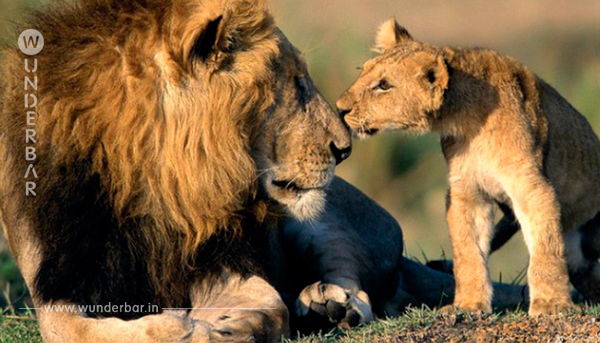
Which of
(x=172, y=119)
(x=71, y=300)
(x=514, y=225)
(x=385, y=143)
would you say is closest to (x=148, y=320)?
(x=71, y=300)

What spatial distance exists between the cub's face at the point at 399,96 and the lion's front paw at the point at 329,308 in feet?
2.46

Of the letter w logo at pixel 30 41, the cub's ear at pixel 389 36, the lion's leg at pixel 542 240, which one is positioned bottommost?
the lion's leg at pixel 542 240

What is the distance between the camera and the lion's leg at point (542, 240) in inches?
207

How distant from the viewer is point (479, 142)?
557cm

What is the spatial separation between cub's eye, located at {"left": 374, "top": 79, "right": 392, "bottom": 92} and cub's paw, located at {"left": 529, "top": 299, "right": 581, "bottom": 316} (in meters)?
1.07

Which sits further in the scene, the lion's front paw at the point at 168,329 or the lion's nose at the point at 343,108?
the lion's nose at the point at 343,108

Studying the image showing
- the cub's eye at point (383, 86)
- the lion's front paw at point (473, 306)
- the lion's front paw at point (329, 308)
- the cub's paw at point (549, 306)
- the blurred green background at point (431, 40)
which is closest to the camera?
the lion's front paw at point (329, 308)

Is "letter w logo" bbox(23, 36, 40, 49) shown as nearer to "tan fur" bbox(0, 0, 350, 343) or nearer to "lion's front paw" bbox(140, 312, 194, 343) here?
"tan fur" bbox(0, 0, 350, 343)

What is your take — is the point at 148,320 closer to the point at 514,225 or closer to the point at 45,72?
the point at 45,72

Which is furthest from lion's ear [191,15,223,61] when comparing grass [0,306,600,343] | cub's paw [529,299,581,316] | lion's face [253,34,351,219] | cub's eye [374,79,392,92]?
cub's paw [529,299,581,316]

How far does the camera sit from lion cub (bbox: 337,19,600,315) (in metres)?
5.35

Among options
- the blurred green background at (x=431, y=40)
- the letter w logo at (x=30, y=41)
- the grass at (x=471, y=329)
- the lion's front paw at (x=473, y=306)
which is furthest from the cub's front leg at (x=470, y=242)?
the blurred green background at (x=431, y=40)

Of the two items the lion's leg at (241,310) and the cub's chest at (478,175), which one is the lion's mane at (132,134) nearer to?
the lion's leg at (241,310)

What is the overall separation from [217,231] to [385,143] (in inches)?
290
